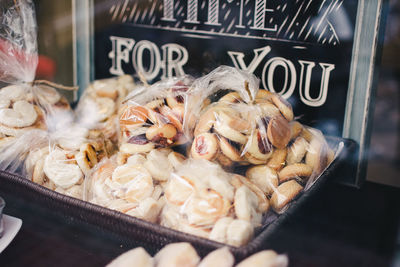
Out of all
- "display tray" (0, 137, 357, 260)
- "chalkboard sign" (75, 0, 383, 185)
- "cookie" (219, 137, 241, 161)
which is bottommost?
"display tray" (0, 137, 357, 260)

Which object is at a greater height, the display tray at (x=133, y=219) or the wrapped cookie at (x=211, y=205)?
the wrapped cookie at (x=211, y=205)

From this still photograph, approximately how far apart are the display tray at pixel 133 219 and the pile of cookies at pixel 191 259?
26 millimetres

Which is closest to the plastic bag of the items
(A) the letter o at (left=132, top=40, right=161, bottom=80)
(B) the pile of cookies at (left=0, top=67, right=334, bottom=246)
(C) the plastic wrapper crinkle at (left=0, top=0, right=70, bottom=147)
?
(B) the pile of cookies at (left=0, top=67, right=334, bottom=246)

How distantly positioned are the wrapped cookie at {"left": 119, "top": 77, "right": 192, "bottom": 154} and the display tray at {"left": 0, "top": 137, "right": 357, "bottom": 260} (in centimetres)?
20

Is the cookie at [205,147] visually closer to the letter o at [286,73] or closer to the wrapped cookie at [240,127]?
the wrapped cookie at [240,127]

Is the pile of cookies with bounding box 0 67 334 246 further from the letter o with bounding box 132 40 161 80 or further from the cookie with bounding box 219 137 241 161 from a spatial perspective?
the letter o with bounding box 132 40 161 80

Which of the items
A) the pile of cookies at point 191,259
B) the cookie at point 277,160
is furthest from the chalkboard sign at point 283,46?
the pile of cookies at point 191,259

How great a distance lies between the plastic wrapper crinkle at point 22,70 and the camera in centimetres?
125

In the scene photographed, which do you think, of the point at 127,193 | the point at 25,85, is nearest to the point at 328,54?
the point at 127,193

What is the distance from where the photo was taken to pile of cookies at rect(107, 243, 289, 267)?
711mm

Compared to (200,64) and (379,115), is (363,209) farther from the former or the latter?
(379,115)

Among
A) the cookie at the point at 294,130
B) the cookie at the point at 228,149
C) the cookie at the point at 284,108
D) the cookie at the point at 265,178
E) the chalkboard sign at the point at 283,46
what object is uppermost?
the chalkboard sign at the point at 283,46

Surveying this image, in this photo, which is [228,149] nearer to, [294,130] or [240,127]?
[240,127]

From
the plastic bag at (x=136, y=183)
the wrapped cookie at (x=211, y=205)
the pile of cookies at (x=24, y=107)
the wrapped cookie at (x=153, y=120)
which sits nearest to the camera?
the wrapped cookie at (x=211, y=205)
